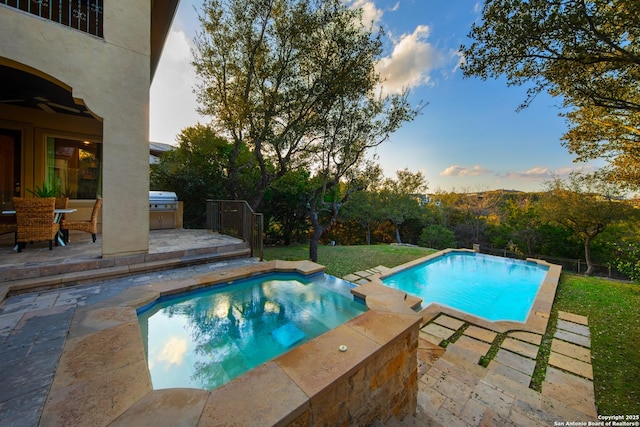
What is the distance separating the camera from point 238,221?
6.76 m

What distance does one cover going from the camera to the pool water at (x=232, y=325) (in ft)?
8.33

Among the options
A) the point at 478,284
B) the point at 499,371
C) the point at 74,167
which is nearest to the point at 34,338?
the point at 499,371

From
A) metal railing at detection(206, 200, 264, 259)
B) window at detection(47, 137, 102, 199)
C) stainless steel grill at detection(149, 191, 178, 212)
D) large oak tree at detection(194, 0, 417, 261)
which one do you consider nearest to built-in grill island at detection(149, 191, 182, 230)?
stainless steel grill at detection(149, 191, 178, 212)

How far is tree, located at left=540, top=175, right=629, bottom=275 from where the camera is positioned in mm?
12562

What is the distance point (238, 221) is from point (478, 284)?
8662 millimetres

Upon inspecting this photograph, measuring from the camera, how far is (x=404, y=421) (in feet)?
7.80

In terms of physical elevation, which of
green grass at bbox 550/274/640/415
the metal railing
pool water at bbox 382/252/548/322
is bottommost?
pool water at bbox 382/252/548/322

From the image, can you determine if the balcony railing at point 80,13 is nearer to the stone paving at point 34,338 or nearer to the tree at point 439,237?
the stone paving at point 34,338

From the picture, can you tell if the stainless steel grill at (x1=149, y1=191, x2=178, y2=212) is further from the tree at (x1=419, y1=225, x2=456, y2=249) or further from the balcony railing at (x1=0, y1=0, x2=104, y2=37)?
the tree at (x1=419, y1=225, x2=456, y2=249)

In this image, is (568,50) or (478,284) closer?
(568,50)

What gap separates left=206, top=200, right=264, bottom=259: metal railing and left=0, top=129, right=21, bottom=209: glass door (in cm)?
440

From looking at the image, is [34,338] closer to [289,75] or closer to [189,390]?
[189,390]

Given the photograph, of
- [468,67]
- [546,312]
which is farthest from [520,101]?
[546,312]

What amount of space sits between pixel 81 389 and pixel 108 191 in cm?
357
